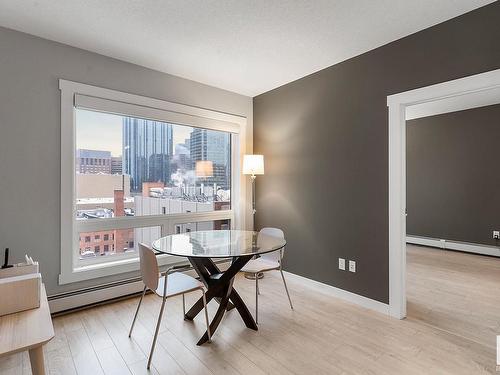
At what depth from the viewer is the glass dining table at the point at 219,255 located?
2.18 m

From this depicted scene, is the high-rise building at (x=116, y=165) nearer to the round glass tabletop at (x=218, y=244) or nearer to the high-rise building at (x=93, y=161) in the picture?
the high-rise building at (x=93, y=161)

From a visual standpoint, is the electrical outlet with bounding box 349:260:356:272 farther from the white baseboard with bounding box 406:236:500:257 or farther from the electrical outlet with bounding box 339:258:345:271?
the white baseboard with bounding box 406:236:500:257

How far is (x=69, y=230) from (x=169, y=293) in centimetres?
138

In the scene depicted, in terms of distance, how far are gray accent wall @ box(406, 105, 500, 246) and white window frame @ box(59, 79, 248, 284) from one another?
4.11 m

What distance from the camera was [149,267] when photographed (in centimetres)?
205

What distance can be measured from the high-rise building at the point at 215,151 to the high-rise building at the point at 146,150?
0.35 m

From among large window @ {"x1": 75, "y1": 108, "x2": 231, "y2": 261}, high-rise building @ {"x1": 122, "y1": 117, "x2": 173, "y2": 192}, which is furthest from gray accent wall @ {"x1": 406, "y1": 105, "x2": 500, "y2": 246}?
high-rise building @ {"x1": 122, "y1": 117, "x2": 173, "y2": 192}

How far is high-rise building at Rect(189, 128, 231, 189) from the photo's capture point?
Answer: 3764 millimetres

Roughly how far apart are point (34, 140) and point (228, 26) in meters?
2.02

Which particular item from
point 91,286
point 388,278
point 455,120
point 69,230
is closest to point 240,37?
point 69,230

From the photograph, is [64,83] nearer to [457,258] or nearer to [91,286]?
[91,286]

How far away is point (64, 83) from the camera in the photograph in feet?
8.70

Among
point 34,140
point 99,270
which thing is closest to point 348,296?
point 99,270

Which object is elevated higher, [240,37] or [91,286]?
[240,37]
